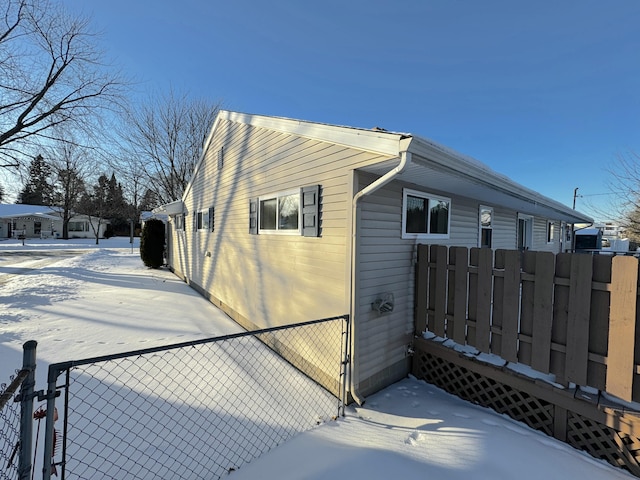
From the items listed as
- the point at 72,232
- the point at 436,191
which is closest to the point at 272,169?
the point at 436,191

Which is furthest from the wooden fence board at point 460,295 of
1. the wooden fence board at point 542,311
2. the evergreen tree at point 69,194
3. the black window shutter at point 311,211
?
the evergreen tree at point 69,194

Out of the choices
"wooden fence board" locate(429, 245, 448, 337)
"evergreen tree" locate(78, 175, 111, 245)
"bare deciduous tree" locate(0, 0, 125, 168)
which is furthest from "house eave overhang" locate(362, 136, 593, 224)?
"evergreen tree" locate(78, 175, 111, 245)

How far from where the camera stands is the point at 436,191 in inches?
185

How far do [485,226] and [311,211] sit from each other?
16.0 feet

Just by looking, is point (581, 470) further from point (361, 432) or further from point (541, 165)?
point (541, 165)

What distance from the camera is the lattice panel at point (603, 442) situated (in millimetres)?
2480

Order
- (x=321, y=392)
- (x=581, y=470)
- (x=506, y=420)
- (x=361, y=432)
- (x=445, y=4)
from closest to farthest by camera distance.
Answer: (x=581, y=470) < (x=361, y=432) < (x=506, y=420) < (x=321, y=392) < (x=445, y=4)

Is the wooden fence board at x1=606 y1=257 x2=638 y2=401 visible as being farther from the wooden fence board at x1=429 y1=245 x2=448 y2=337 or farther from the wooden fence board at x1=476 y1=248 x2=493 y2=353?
the wooden fence board at x1=429 y1=245 x2=448 y2=337

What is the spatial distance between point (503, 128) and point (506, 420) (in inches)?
479

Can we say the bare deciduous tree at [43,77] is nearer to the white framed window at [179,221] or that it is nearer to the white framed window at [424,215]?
the white framed window at [179,221]

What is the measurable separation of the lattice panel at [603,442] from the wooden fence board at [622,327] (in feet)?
1.36

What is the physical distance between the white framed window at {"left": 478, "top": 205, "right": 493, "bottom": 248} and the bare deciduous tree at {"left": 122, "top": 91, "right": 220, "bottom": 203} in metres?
18.5

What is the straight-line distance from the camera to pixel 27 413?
1431 millimetres

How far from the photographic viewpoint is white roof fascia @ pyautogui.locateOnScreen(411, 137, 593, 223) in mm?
2913
